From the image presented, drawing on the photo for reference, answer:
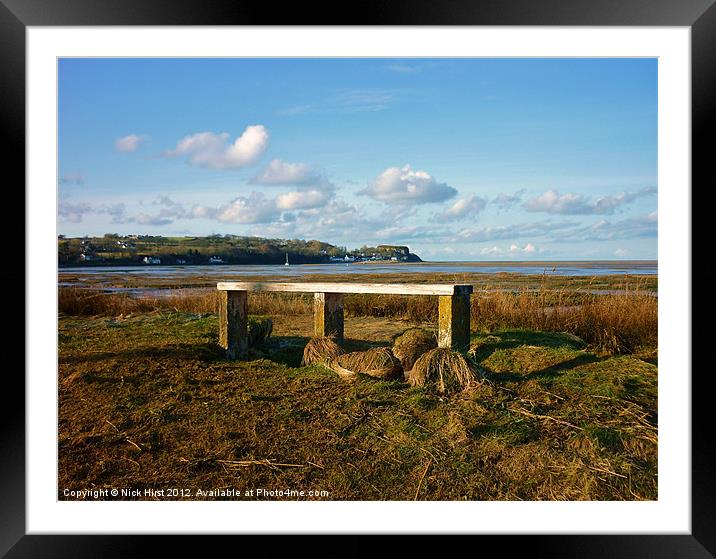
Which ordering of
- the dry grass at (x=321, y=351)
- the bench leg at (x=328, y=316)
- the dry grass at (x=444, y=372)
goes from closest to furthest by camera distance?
the dry grass at (x=444, y=372) < the dry grass at (x=321, y=351) < the bench leg at (x=328, y=316)

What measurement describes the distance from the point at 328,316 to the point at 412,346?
960mm

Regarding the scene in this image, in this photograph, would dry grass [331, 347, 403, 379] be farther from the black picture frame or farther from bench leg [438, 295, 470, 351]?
the black picture frame

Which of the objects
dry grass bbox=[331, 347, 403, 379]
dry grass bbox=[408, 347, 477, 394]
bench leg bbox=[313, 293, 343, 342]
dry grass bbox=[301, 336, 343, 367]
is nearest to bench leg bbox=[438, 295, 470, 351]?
dry grass bbox=[408, 347, 477, 394]

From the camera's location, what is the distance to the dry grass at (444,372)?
14.3 ft

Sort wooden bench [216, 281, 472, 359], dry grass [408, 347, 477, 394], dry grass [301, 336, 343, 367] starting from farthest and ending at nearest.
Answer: dry grass [301, 336, 343, 367], wooden bench [216, 281, 472, 359], dry grass [408, 347, 477, 394]

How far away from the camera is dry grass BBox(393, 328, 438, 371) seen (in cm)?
511

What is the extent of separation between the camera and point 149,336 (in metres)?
5.94

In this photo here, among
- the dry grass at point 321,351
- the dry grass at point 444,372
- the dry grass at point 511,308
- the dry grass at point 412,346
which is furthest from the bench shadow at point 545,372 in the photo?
the dry grass at point 321,351

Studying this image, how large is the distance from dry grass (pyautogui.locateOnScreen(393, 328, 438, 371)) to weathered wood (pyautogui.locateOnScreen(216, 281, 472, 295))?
1.77 feet

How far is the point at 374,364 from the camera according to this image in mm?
4715

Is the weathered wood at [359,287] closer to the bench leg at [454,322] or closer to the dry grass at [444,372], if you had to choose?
the bench leg at [454,322]

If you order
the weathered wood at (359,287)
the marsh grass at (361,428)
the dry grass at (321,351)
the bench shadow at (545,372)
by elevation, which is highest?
the weathered wood at (359,287)
